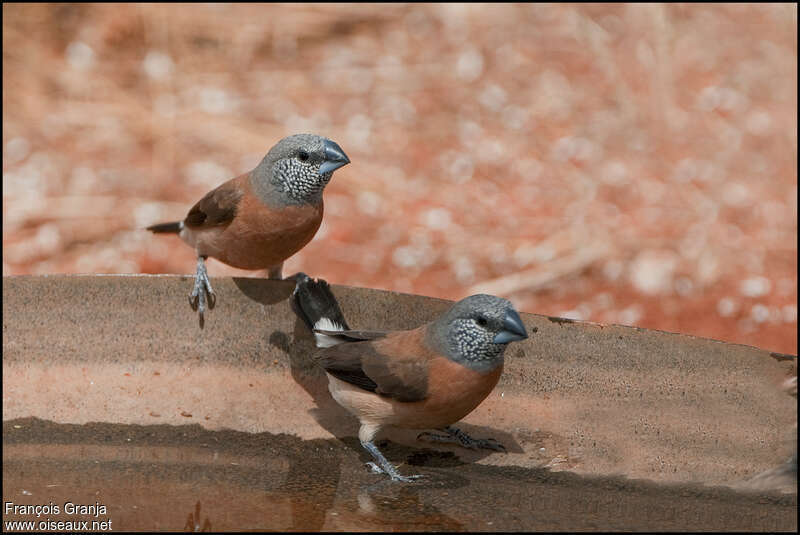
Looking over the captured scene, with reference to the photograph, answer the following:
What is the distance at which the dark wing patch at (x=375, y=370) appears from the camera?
2.91 m

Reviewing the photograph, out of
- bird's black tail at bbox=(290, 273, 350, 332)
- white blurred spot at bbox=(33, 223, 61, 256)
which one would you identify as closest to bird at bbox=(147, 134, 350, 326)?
bird's black tail at bbox=(290, 273, 350, 332)

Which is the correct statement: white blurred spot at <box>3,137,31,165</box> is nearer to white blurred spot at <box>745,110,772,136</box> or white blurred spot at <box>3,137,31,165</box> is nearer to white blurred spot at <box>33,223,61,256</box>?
white blurred spot at <box>33,223,61,256</box>

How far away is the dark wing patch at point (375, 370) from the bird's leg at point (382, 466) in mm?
186

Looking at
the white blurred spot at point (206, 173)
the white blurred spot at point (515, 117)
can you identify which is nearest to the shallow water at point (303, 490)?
the white blurred spot at point (206, 173)

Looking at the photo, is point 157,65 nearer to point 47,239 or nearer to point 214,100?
point 214,100

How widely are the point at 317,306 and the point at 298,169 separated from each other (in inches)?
21.7

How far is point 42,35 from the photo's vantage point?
8.38 meters

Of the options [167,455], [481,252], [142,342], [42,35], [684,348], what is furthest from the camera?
[42,35]

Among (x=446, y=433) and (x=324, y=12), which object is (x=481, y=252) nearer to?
(x=324, y=12)

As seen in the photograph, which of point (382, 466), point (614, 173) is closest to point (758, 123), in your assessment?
point (614, 173)

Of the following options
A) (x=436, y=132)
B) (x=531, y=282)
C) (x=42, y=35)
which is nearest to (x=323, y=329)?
(x=531, y=282)

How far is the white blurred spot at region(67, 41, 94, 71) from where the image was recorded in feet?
27.8

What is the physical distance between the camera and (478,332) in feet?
9.27

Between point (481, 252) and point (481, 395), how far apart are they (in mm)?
4237
